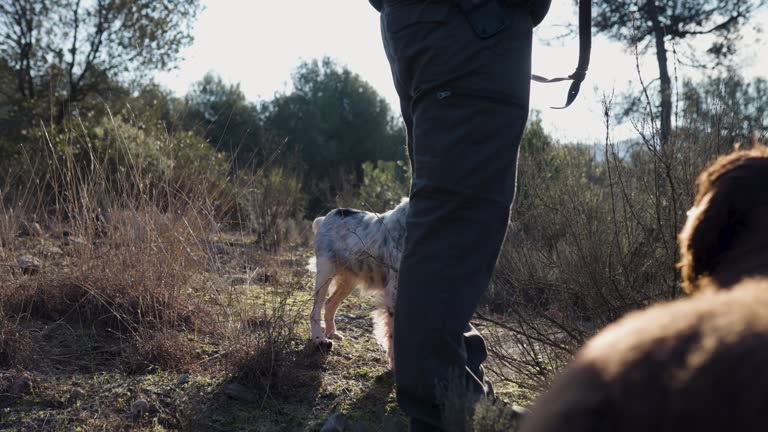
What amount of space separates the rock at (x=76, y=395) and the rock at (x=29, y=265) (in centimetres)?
132

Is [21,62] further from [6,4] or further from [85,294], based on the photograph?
[85,294]

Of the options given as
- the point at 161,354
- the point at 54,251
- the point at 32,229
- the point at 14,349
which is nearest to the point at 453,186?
the point at 161,354

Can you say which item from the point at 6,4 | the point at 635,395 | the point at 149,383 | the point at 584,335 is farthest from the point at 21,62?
the point at 635,395

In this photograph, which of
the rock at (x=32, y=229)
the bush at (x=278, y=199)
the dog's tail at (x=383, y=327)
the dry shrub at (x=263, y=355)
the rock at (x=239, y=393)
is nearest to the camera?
the rock at (x=239, y=393)

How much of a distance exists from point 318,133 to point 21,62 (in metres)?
12.6

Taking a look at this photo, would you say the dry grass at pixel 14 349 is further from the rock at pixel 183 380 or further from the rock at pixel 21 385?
the rock at pixel 183 380

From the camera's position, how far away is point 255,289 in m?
4.78

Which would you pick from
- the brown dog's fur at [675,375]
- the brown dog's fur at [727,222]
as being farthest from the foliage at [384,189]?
the brown dog's fur at [675,375]

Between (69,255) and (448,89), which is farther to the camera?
(69,255)

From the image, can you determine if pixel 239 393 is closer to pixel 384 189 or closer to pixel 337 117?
pixel 384 189

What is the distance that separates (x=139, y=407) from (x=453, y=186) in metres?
1.63

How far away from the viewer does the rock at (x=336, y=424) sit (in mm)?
2748

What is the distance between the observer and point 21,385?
291 cm

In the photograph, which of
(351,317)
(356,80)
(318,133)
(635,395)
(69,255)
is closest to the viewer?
(635,395)
